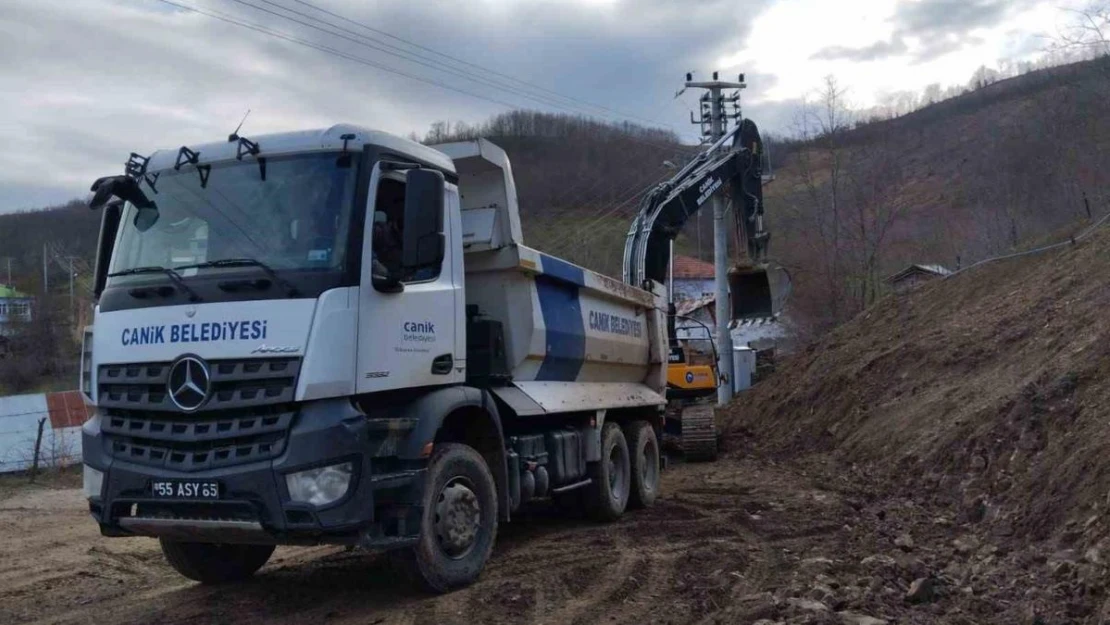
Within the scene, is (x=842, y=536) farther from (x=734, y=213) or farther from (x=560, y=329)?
(x=734, y=213)

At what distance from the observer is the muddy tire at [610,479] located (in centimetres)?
992

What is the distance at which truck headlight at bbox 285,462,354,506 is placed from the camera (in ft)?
19.2

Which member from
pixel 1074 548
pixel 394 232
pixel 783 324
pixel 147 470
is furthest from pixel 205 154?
pixel 783 324

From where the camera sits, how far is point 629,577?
7.26 meters

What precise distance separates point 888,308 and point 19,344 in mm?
32228

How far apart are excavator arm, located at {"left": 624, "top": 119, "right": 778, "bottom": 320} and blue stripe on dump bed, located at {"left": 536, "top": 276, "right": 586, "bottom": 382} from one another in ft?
15.1

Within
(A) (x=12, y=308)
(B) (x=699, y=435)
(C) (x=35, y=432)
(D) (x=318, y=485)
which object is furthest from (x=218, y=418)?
(A) (x=12, y=308)

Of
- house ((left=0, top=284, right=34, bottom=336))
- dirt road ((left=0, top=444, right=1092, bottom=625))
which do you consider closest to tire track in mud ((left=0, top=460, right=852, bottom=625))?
dirt road ((left=0, top=444, right=1092, bottom=625))

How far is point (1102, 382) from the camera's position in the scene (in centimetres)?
918

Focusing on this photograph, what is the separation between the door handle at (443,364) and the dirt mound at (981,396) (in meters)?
4.59

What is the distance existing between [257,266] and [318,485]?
4.66 ft

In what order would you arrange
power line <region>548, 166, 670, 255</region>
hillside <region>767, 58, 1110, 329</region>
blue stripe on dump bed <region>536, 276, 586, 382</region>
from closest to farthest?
blue stripe on dump bed <region>536, 276, 586, 382</region> < power line <region>548, 166, 670, 255</region> < hillside <region>767, 58, 1110, 329</region>

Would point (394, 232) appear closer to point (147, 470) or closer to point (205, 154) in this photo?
point (205, 154)

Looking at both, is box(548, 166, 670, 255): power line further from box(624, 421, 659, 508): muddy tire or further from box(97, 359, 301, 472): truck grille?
box(97, 359, 301, 472): truck grille
